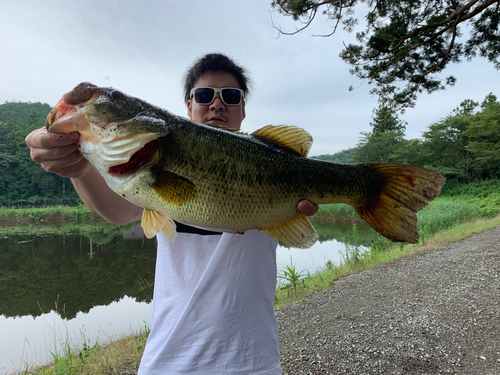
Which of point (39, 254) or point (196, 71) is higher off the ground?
point (196, 71)

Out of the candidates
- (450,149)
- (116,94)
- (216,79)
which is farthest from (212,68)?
(450,149)

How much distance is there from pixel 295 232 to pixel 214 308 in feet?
1.99

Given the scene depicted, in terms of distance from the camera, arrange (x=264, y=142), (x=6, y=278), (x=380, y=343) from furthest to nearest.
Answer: (x=6, y=278), (x=380, y=343), (x=264, y=142)

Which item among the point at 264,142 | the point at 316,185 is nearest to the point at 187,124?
the point at 264,142

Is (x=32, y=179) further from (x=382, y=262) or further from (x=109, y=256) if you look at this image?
(x=382, y=262)

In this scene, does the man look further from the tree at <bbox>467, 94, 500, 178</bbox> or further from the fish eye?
the tree at <bbox>467, 94, 500, 178</bbox>

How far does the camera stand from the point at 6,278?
11.0 metres

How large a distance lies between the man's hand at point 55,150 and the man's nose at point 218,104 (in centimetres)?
88

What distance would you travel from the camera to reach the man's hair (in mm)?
2082

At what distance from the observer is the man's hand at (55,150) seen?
131 cm

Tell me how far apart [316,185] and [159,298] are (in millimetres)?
1110

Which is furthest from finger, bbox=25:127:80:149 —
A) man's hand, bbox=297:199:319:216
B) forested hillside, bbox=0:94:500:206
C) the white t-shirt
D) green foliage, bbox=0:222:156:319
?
forested hillside, bbox=0:94:500:206

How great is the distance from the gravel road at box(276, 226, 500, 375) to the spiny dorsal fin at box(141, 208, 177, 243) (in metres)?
3.02

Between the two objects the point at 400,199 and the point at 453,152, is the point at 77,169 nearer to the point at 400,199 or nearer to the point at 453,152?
the point at 400,199
